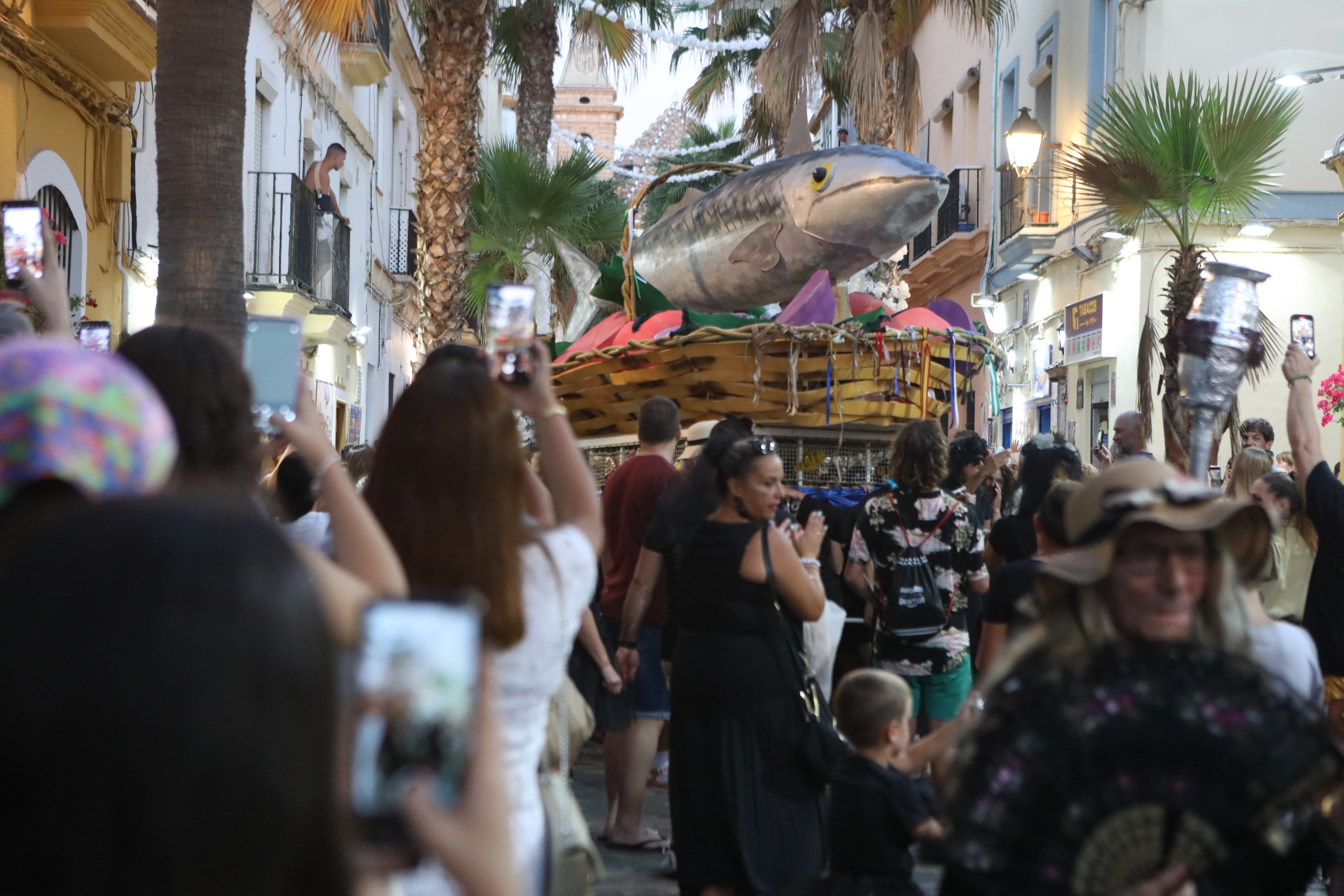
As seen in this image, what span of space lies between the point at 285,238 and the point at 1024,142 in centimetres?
834

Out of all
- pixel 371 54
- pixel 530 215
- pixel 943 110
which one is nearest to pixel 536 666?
pixel 530 215

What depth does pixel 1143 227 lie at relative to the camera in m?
17.2

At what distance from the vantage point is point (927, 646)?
5672mm

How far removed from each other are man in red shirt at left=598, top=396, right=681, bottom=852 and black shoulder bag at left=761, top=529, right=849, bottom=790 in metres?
1.32

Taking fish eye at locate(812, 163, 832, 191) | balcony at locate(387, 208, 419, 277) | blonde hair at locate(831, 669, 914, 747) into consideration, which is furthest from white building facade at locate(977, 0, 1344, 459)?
blonde hair at locate(831, 669, 914, 747)

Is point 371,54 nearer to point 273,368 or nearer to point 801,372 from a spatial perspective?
point 801,372

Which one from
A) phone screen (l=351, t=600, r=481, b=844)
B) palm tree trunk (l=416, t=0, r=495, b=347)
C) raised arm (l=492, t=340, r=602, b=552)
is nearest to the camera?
phone screen (l=351, t=600, r=481, b=844)

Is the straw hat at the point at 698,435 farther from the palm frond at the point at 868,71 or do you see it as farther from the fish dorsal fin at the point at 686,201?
the palm frond at the point at 868,71

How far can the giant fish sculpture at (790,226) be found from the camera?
598cm

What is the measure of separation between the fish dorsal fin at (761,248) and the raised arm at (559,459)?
11.7ft

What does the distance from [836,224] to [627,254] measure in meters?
1.59

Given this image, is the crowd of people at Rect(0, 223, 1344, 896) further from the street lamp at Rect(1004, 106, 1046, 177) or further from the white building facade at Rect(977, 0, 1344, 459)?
the street lamp at Rect(1004, 106, 1046, 177)

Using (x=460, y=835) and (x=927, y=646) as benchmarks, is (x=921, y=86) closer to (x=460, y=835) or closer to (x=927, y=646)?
(x=927, y=646)

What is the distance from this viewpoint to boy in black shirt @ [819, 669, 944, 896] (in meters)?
3.45
